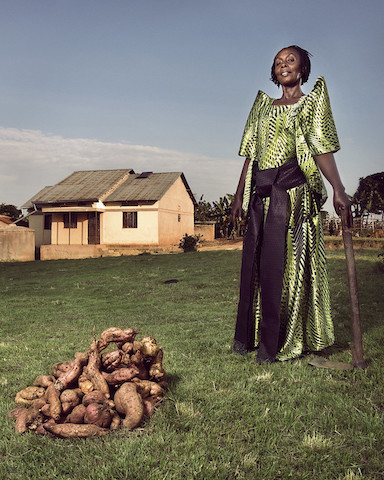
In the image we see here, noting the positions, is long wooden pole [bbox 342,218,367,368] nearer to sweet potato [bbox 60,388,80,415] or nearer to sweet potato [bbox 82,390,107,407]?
sweet potato [bbox 82,390,107,407]

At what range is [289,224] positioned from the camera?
12.8 ft

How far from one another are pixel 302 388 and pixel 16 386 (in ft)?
7.31

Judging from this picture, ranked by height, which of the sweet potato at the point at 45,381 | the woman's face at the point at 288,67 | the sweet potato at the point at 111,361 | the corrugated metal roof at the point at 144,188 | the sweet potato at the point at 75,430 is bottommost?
the sweet potato at the point at 75,430

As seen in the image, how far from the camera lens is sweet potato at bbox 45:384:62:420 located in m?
2.62

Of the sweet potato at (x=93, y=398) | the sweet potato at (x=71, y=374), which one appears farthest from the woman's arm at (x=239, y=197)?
the sweet potato at (x=93, y=398)

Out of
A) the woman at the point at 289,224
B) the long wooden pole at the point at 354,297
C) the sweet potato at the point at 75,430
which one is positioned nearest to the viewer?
the sweet potato at the point at 75,430

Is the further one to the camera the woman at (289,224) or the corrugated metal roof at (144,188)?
the corrugated metal roof at (144,188)

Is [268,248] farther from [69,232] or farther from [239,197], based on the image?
[69,232]

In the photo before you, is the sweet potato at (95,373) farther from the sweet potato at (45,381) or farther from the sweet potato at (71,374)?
the sweet potato at (45,381)

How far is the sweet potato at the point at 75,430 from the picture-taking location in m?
2.49

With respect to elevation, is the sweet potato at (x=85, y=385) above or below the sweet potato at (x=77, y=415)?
above

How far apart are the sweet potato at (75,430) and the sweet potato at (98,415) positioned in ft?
0.11

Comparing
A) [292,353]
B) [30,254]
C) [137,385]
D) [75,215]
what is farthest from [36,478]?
[75,215]

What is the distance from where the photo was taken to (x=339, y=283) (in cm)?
1027
